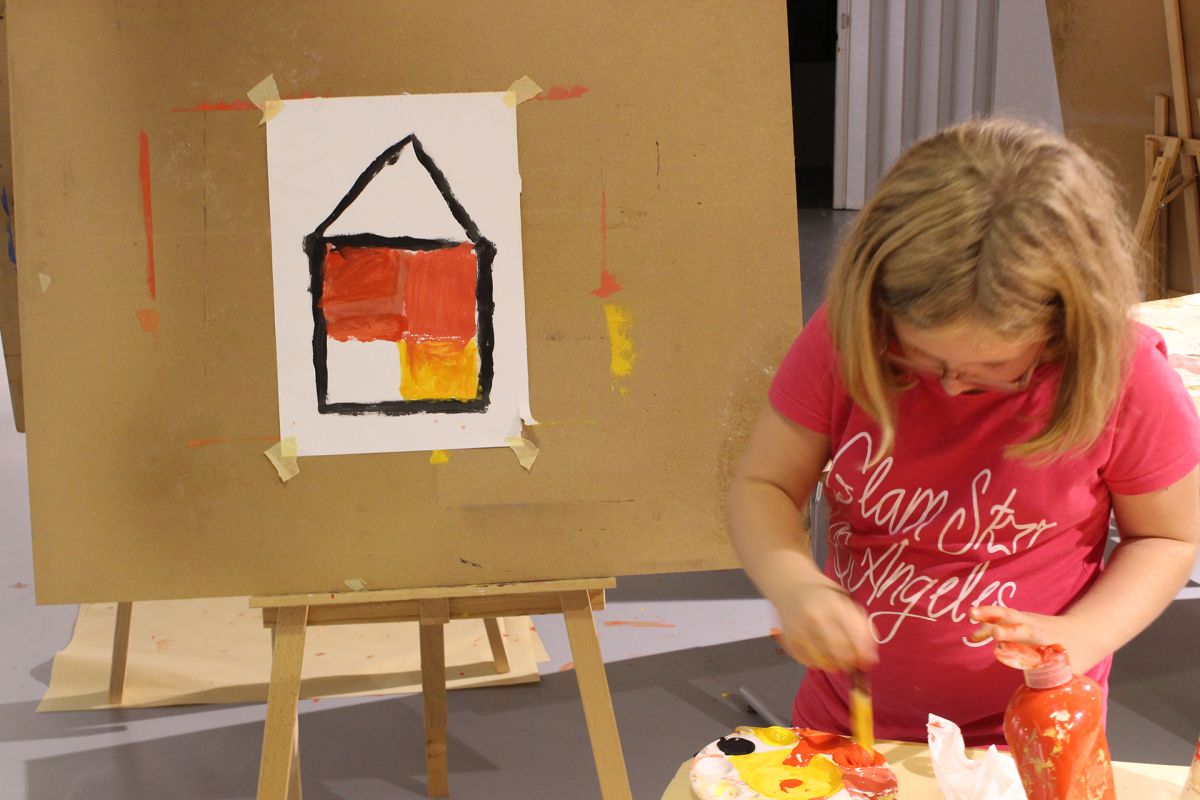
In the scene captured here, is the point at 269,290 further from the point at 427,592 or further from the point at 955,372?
the point at 955,372

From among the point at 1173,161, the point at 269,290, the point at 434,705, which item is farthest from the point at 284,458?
the point at 1173,161

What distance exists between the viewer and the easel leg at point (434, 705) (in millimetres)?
1965

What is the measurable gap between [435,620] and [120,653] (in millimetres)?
1051

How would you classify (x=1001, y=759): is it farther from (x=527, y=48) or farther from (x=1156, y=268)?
(x=1156, y=268)

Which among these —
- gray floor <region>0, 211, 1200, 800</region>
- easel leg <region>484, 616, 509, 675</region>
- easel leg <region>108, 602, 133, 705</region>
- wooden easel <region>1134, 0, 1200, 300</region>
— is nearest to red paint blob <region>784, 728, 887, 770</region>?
gray floor <region>0, 211, 1200, 800</region>

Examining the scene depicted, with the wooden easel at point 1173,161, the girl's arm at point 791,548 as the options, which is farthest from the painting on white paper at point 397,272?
the wooden easel at point 1173,161

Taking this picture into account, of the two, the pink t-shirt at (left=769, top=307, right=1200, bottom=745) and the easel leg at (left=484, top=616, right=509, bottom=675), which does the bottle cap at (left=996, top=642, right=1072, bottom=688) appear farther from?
the easel leg at (left=484, top=616, right=509, bottom=675)

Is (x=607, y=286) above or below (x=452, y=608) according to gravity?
above

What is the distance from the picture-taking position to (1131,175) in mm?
3570

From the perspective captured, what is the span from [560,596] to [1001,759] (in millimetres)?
707

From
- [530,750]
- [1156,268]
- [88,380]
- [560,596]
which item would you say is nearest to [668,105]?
[560,596]

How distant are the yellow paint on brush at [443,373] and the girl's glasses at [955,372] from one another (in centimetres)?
65

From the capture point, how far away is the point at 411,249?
1526 millimetres

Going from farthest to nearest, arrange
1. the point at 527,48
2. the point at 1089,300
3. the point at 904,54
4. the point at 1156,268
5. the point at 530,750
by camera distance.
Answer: the point at 904,54
the point at 1156,268
the point at 530,750
the point at 527,48
the point at 1089,300
